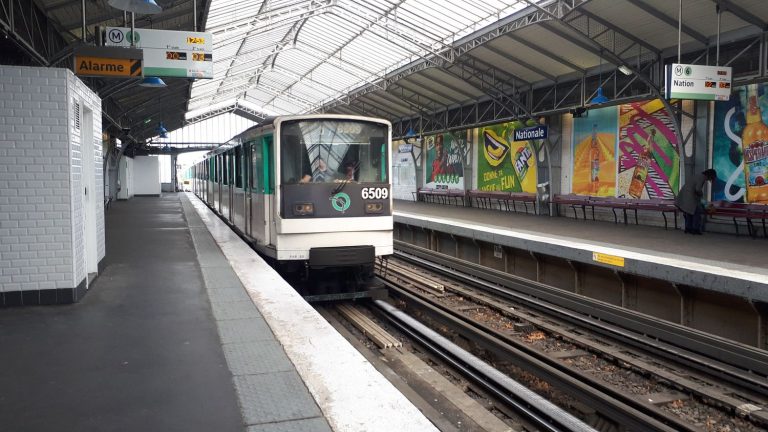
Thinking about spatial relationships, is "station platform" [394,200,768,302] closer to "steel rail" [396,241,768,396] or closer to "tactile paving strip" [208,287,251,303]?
"steel rail" [396,241,768,396]

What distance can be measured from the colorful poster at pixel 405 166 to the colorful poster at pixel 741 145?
56.7ft

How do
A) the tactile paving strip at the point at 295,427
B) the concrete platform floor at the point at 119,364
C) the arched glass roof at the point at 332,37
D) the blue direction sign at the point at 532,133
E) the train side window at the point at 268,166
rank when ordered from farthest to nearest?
the blue direction sign at the point at 532,133
the arched glass roof at the point at 332,37
the train side window at the point at 268,166
the concrete platform floor at the point at 119,364
the tactile paving strip at the point at 295,427

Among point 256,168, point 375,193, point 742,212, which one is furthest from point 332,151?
point 742,212

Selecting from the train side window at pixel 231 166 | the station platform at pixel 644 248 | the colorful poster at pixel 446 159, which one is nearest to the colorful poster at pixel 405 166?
the colorful poster at pixel 446 159

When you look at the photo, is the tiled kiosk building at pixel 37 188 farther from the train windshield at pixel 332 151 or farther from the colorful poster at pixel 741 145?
the colorful poster at pixel 741 145

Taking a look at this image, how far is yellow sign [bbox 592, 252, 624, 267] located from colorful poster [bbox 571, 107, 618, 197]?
23.1ft

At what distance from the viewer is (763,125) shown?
1212cm

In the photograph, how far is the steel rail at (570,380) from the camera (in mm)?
5293

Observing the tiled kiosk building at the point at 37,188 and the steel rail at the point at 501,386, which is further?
the tiled kiosk building at the point at 37,188

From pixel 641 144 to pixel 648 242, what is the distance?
4.68 m

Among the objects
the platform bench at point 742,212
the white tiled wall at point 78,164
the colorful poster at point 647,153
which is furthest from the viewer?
the colorful poster at point 647,153

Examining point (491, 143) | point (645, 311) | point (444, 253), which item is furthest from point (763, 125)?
point (491, 143)

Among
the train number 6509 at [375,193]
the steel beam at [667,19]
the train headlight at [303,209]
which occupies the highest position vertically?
the steel beam at [667,19]

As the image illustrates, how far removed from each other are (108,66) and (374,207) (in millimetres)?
4213
